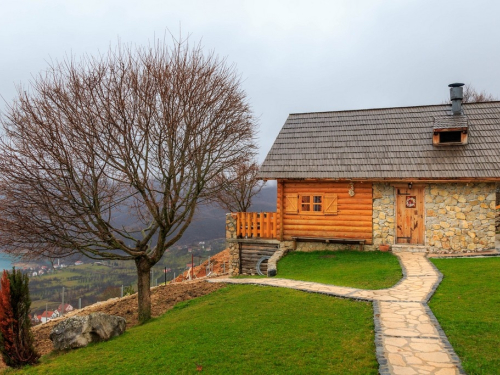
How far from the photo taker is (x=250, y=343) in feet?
20.5

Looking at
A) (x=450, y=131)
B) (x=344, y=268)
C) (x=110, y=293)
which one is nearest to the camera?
(x=344, y=268)

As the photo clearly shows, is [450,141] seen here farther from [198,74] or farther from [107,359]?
[107,359]

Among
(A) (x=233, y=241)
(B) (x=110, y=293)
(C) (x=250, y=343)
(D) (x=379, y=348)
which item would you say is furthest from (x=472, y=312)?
(B) (x=110, y=293)

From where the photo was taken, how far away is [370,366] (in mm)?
5086

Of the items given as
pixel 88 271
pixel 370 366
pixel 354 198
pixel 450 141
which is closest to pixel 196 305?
pixel 370 366

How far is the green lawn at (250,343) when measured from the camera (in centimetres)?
541

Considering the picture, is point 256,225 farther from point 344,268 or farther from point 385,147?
point 385,147

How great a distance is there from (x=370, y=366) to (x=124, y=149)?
7.74m

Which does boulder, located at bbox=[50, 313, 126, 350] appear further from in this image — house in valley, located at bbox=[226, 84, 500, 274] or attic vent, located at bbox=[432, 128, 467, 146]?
attic vent, located at bbox=[432, 128, 467, 146]

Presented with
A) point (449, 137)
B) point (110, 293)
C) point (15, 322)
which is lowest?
point (110, 293)

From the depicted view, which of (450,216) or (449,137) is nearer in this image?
(450,216)

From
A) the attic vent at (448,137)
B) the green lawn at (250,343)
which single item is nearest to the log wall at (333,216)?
the attic vent at (448,137)

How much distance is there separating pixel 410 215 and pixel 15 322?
14.1 metres

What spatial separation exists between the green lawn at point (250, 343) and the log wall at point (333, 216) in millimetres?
7119
